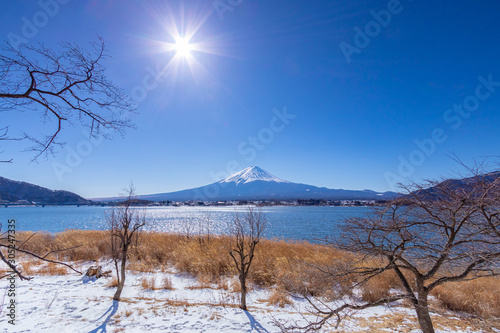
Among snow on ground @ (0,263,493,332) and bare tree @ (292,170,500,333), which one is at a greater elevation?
bare tree @ (292,170,500,333)

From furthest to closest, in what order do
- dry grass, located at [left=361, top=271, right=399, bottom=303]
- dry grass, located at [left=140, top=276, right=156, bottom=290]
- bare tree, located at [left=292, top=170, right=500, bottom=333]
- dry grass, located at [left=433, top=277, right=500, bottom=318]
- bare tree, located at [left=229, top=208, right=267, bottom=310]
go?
dry grass, located at [left=140, top=276, right=156, bottom=290], dry grass, located at [left=361, top=271, right=399, bottom=303], bare tree, located at [left=229, top=208, right=267, bottom=310], dry grass, located at [left=433, top=277, right=500, bottom=318], bare tree, located at [left=292, top=170, right=500, bottom=333]

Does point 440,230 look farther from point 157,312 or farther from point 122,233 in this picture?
point 122,233

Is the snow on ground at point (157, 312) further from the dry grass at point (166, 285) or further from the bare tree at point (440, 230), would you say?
the bare tree at point (440, 230)

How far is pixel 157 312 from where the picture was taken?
17.0 feet

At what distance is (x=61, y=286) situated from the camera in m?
6.83

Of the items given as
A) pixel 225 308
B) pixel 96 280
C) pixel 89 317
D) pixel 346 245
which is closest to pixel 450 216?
pixel 346 245

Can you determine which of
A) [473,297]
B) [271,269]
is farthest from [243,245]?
[473,297]

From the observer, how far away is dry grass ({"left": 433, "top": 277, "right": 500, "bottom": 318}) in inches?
209

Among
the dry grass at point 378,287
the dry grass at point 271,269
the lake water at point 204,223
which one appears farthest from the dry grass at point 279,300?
the lake water at point 204,223

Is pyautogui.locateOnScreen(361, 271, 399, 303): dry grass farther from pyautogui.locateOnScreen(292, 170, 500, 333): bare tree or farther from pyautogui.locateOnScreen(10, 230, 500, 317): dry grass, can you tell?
pyautogui.locateOnScreen(292, 170, 500, 333): bare tree

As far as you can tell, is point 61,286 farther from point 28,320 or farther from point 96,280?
point 28,320

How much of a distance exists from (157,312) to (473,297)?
765cm

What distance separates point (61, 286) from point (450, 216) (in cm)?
938

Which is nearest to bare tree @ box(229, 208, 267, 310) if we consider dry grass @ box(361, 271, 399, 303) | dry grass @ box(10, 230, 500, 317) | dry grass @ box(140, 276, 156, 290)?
dry grass @ box(10, 230, 500, 317)
